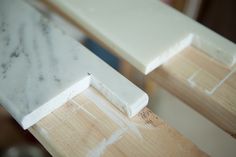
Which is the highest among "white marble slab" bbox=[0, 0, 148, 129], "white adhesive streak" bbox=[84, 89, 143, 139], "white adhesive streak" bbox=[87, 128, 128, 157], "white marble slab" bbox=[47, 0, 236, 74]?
"white marble slab" bbox=[47, 0, 236, 74]

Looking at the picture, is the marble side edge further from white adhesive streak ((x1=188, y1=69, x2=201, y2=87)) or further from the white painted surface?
the white painted surface

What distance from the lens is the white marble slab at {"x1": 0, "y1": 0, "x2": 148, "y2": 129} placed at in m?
0.51

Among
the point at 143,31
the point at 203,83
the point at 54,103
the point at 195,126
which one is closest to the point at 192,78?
the point at 203,83

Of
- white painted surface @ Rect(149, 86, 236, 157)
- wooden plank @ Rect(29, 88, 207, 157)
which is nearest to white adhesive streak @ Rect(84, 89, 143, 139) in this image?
wooden plank @ Rect(29, 88, 207, 157)

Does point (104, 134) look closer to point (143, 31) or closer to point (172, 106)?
point (143, 31)

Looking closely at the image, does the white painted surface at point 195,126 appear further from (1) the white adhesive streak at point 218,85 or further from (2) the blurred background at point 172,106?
(1) the white adhesive streak at point 218,85

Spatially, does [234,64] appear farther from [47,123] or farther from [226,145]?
[47,123]

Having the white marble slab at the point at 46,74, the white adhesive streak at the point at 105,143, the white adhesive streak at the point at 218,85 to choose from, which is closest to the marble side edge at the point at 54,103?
the white marble slab at the point at 46,74

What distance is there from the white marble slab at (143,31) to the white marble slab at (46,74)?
52mm

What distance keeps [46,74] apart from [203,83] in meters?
0.29

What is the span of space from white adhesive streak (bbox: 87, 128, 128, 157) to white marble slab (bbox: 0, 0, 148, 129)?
0.13ft

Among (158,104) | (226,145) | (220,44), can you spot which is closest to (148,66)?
→ (220,44)

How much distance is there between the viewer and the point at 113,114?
1.75 feet

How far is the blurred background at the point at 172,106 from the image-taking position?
0.91 m
